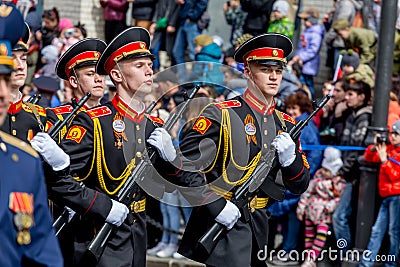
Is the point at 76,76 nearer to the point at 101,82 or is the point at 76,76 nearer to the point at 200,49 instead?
the point at 101,82

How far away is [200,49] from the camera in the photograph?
1227 centimetres

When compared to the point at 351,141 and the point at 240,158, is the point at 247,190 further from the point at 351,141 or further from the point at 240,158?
the point at 351,141

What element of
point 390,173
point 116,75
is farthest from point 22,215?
point 390,173

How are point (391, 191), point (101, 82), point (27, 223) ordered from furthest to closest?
point (391, 191) → point (101, 82) → point (27, 223)

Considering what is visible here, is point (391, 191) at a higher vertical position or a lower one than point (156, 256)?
higher

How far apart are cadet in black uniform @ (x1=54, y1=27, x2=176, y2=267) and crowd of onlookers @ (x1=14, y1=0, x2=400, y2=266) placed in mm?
336

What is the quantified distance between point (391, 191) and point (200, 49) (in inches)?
143

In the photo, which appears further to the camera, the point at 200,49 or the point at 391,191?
the point at 200,49

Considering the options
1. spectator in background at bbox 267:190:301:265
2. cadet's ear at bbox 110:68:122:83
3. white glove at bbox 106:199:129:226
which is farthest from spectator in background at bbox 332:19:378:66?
white glove at bbox 106:199:129:226

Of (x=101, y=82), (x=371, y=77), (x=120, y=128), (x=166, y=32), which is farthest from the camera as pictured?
(x=166, y=32)

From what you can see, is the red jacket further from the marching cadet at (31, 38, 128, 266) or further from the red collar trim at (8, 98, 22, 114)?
the red collar trim at (8, 98, 22, 114)

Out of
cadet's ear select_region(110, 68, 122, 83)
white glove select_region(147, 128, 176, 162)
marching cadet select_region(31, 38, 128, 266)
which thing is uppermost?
cadet's ear select_region(110, 68, 122, 83)

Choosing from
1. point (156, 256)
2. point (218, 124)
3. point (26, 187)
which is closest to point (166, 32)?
point (156, 256)

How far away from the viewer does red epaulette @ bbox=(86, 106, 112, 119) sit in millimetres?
6419
